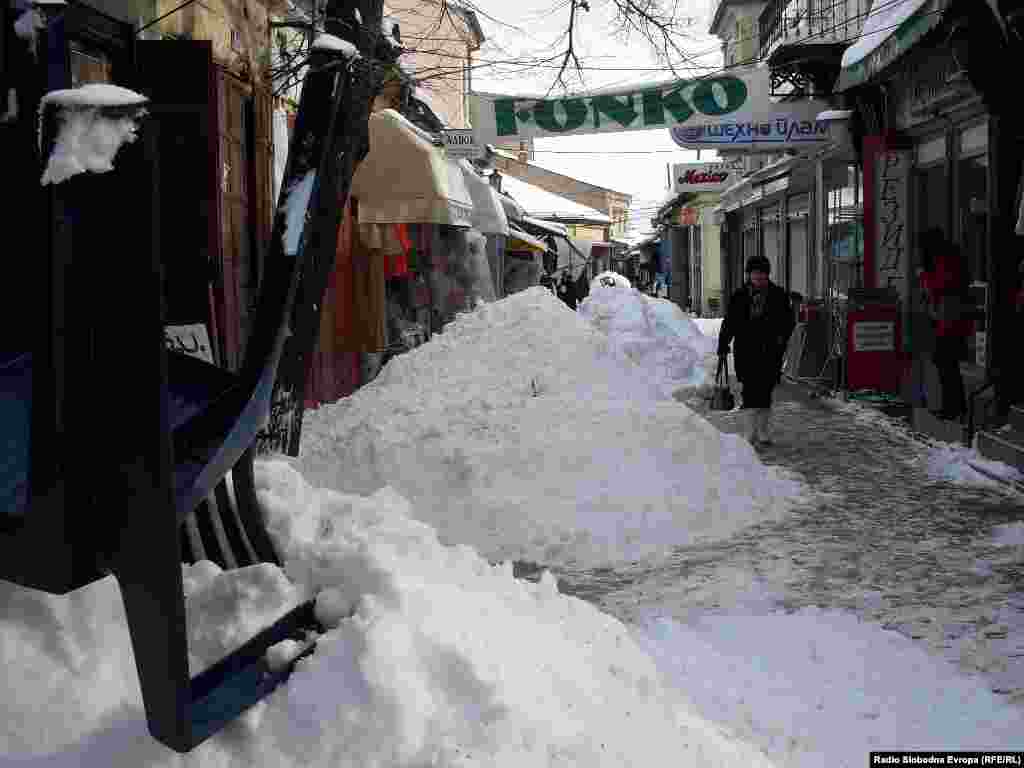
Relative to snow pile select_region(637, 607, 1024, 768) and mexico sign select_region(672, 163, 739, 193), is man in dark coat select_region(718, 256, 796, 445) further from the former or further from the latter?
mexico sign select_region(672, 163, 739, 193)

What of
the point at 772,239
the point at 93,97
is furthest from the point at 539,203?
the point at 93,97

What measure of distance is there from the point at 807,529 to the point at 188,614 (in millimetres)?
5411

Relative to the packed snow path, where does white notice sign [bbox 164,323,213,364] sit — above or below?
above

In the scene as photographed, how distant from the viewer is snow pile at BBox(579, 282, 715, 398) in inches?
723

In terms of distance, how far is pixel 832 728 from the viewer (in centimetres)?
423

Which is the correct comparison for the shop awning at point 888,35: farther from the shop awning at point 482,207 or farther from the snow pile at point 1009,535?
the shop awning at point 482,207

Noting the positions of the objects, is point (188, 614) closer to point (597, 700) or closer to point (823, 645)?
point (597, 700)

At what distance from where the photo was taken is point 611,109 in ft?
52.3

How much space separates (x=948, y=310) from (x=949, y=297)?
0.13 metres

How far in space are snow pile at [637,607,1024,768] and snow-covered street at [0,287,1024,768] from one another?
2 cm

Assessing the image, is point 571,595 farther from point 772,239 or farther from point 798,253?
point 772,239

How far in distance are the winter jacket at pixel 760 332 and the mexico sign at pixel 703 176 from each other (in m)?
21.5

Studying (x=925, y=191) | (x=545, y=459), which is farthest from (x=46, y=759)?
(x=925, y=191)

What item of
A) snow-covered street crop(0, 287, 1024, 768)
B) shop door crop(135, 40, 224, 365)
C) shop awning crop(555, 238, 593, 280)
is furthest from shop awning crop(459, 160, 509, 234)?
shop awning crop(555, 238, 593, 280)
